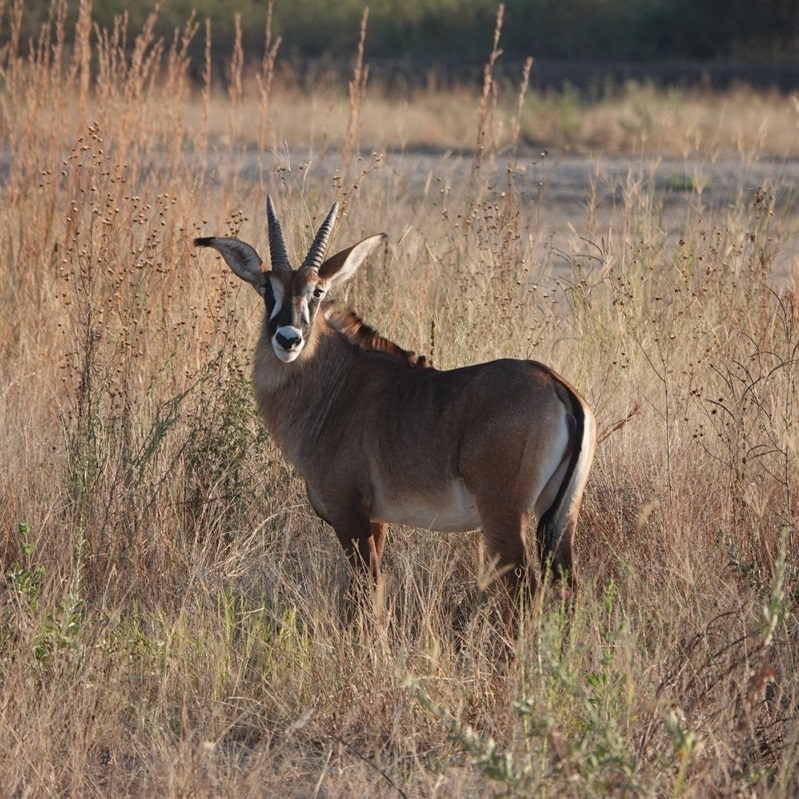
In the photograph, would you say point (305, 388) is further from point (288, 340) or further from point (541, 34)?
point (541, 34)

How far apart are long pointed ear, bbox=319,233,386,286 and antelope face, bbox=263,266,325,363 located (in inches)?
2.8

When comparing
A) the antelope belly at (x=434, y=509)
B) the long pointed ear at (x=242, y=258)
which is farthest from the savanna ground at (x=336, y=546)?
the long pointed ear at (x=242, y=258)

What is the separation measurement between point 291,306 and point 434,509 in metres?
1.04

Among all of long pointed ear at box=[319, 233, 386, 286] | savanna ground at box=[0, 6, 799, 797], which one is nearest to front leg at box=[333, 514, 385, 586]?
savanna ground at box=[0, 6, 799, 797]

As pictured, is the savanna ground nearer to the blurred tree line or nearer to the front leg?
the front leg

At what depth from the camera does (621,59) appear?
40.0 metres

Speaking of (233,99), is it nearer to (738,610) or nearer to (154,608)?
(154,608)

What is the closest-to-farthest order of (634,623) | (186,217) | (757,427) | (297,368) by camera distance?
(634,623), (297,368), (757,427), (186,217)

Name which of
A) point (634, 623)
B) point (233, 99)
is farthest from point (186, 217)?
point (634, 623)

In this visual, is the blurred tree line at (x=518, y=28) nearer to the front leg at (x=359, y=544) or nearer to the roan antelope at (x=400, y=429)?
the roan antelope at (x=400, y=429)

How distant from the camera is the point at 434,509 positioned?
547 centimetres

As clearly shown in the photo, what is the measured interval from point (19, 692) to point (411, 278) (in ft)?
14.4

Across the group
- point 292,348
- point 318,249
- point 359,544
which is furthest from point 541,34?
point 359,544

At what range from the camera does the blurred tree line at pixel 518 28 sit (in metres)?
39.1
